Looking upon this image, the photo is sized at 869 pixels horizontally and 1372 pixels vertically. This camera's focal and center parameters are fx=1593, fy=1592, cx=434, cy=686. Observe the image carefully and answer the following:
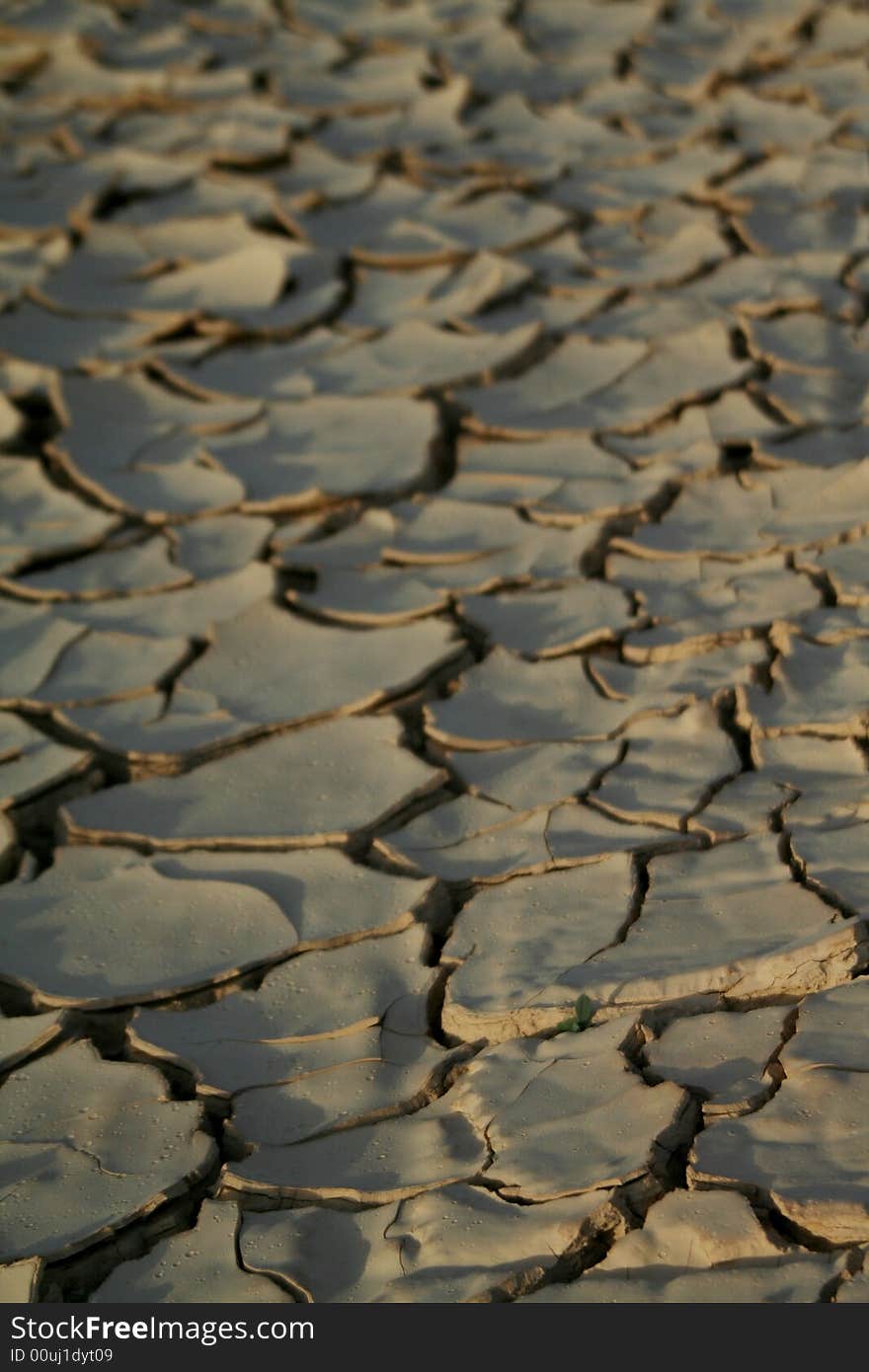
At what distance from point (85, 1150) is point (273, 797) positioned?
50 centimetres

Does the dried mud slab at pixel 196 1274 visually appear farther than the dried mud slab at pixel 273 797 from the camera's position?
No

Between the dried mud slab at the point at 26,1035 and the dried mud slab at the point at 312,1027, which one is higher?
the dried mud slab at the point at 312,1027

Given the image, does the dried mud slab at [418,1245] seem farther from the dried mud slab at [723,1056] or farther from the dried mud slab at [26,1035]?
the dried mud slab at [26,1035]

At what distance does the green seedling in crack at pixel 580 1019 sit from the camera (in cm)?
141

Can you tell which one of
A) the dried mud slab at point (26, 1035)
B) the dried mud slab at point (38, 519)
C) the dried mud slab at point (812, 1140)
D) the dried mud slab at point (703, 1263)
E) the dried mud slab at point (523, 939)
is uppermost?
the dried mud slab at point (812, 1140)

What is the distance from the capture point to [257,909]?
5.30ft

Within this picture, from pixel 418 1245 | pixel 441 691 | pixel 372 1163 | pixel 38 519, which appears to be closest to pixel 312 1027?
pixel 372 1163

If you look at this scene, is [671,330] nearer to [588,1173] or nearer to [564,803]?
[564,803]

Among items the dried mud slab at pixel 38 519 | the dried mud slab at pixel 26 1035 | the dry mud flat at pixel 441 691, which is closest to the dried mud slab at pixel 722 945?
the dry mud flat at pixel 441 691

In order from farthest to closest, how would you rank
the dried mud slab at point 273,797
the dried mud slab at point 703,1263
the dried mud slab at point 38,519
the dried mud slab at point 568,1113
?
1. the dried mud slab at point 38,519
2. the dried mud slab at point 273,797
3. the dried mud slab at point 568,1113
4. the dried mud slab at point 703,1263

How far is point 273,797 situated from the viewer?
5.80ft

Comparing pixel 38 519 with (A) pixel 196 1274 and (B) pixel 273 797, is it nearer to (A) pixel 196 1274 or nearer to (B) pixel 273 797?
(B) pixel 273 797

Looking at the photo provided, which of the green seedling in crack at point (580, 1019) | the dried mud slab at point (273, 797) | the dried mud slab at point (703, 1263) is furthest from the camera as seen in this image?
the dried mud slab at point (273, 797)

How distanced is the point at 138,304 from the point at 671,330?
0.92 metres
